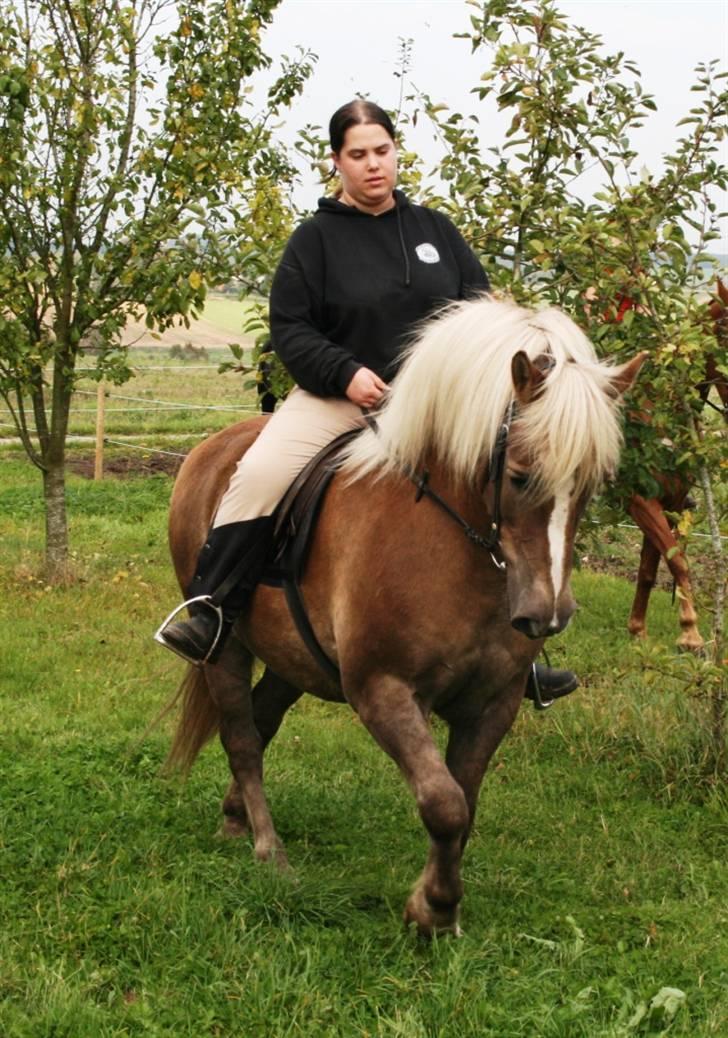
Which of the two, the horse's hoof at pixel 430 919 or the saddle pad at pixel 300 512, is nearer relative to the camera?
the horse's hoof at pixel 430 919

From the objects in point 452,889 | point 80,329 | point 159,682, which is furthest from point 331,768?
point 80,329

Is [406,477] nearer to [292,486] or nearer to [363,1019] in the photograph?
[292,486]

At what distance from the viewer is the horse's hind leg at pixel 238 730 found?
5758 millimetres

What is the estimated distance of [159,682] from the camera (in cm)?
827

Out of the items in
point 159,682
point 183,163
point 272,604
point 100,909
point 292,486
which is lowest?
point 159,682

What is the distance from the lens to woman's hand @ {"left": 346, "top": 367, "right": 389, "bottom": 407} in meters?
4.78

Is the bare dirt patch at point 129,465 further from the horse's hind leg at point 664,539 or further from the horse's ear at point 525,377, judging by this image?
the horse's ear at point 525,377

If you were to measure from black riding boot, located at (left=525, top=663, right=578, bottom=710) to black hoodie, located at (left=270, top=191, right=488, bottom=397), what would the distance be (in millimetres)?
1341

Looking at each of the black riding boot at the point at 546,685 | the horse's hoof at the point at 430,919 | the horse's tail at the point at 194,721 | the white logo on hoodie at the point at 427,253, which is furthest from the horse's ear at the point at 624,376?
the horse's tail at the point at 194,721

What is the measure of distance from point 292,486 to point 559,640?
477cm

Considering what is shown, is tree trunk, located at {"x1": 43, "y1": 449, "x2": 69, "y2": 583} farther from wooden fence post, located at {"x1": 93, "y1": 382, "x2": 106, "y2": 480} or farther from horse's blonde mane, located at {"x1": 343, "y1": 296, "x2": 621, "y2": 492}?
horse's blonde mane, located at {"x1": 343, "y1": 296, "x2": 621, "y2": 492}

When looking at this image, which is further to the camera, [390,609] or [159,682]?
[159,682]

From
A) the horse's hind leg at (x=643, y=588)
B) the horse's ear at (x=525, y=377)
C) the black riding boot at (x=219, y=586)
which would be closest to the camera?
the horse's ear at (x=525, y=377)

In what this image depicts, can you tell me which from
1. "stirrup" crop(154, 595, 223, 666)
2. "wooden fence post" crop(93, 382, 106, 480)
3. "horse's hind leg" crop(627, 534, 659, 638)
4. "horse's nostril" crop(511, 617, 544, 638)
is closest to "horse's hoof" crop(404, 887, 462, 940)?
"horse's nostril" crop(511, 617, 544, 638)
